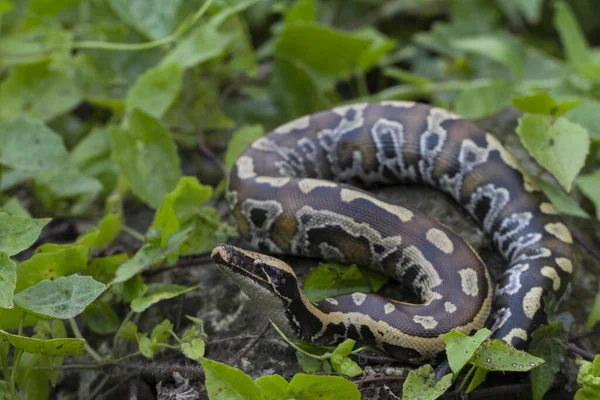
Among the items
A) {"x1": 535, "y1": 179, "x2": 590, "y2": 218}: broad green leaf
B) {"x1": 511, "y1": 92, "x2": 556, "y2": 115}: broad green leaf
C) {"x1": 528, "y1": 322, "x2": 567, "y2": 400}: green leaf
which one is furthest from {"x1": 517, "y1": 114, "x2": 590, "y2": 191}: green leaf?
{"x1": 528, "y1": 322, "x2": 567, "y2": 400}: green leaf

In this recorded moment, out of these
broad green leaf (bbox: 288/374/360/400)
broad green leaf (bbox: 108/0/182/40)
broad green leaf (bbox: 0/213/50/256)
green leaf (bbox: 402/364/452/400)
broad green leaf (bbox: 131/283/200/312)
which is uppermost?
broad green leaf (bbox: 108/0/182/40)

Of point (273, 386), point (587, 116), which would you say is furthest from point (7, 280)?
point (587, 116)

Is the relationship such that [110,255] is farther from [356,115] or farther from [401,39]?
[401,39]

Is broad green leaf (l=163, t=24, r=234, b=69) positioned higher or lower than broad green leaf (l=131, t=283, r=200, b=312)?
higher

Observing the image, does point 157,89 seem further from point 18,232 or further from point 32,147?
point 18,232

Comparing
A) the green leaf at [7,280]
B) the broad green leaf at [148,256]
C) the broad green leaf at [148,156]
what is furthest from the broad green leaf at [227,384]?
the broad green leaf at [148,156]

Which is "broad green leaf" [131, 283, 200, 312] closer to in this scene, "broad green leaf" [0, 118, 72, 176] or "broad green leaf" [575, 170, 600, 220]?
"broad green leaf" [0, 118, 72, 176]

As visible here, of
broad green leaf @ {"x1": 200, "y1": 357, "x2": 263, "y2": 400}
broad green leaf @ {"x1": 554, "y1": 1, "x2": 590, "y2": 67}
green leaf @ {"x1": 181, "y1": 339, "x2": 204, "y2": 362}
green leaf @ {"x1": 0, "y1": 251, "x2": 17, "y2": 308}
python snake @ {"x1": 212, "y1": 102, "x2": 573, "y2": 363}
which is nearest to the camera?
broad green leaf @ {"x1": 200, "y1": 357, "x2": 263, "y2": 400}
